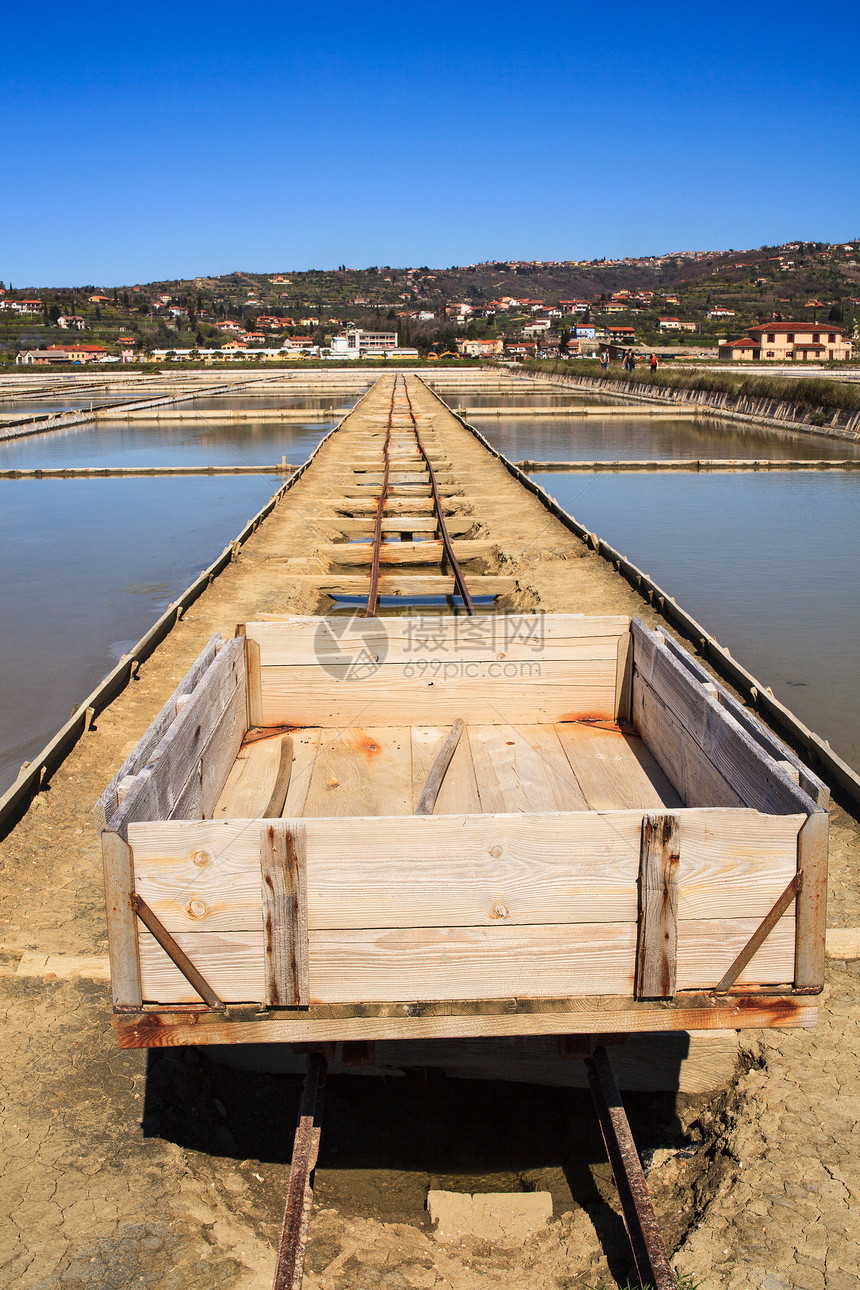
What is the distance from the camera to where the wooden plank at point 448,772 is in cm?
308

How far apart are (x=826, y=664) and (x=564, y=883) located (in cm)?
594

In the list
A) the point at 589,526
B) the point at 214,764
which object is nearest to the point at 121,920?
the point at 214,764

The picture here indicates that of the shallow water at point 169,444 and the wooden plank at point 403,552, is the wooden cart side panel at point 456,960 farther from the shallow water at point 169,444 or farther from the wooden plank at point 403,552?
the shallow water at point 169,444

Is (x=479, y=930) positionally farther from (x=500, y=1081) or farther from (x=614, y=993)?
(x=500, y=1081)

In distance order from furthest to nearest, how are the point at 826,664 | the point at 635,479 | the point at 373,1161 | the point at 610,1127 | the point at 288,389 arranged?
the point at 288,389 < the point at 635,479 < the point at 826,664 < the point at 373,1161 < the point at 610,1127

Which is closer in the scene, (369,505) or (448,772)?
(448,772)

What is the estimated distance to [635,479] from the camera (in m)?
18.1

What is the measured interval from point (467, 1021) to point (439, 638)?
172cm

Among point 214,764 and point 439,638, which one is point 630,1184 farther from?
point 439,638

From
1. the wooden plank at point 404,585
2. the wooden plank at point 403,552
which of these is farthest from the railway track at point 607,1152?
the wooden plank at point 403,552

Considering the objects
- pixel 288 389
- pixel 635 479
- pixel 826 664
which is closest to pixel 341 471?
pixel 635 479

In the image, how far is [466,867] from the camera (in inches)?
81.0

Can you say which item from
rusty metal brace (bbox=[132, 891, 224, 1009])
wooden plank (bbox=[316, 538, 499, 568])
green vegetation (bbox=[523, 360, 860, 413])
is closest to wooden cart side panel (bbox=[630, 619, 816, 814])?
rusty metal brace (bbox=[132, 891, 224, 1009])

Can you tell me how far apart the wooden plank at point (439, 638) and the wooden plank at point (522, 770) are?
0.96ft
